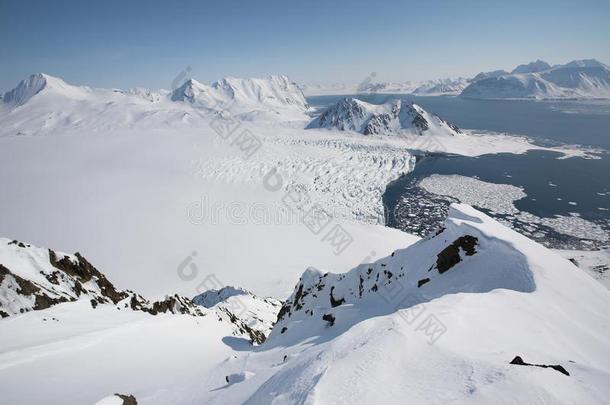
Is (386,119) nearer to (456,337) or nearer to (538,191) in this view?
(538,191)

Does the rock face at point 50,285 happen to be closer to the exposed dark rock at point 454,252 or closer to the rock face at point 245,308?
the rock face at point 245,308

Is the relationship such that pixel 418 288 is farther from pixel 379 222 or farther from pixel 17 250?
pixel 379 222

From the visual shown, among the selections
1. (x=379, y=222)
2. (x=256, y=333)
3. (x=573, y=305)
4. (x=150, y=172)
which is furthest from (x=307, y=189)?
(x=573, y=305)

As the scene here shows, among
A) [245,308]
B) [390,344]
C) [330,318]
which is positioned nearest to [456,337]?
[390,344]

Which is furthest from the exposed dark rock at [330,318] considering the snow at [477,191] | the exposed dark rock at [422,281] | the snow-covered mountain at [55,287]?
the snow at [477,191]

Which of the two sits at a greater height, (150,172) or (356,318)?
(150,172)

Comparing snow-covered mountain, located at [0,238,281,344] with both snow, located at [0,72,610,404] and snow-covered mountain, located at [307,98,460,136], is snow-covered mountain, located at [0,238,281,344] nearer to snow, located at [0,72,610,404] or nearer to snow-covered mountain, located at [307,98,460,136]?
snow, located at [0,72,610,404]
